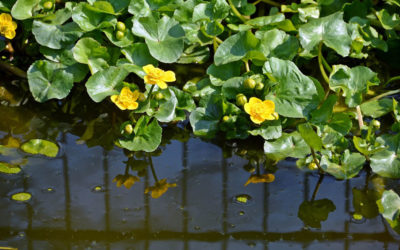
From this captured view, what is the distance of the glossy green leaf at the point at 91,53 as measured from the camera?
2105 millimetres

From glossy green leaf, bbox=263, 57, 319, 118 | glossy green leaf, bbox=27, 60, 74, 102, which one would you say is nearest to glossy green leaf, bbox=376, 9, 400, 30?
glossy green leaf, bbox=263, 57, 319, 118

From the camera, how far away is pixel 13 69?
2.32 m

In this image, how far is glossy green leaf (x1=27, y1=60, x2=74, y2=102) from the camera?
2107 mm

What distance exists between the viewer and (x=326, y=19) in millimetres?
2158

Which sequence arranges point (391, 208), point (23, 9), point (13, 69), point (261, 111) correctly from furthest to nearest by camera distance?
point (13, 69) < point (23, 9) < point (261, 111) < point (391, 208)

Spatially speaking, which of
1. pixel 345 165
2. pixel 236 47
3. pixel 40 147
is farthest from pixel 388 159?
pixel 40 147

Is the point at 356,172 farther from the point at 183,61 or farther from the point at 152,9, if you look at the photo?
the point at 152,9

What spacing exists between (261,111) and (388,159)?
0.44 m

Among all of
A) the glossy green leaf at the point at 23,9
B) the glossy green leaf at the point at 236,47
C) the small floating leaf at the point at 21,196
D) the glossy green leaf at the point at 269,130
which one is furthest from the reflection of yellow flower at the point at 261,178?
the glossy green leaf at the point at 23,9

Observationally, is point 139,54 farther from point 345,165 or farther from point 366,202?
point 366,202

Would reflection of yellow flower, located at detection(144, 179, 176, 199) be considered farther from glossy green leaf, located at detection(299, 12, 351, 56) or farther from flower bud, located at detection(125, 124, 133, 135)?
glossy green leaf, located at detection(299, 12, 351, 56)

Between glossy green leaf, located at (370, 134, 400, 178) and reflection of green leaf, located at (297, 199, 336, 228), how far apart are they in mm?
216

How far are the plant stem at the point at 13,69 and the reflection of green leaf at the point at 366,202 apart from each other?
1.40 metres

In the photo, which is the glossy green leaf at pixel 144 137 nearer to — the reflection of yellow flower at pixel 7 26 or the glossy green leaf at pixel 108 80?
the glossy green leaf at pixel 108 80
